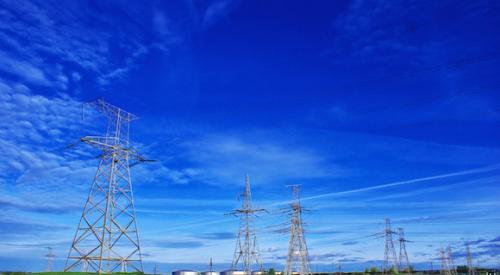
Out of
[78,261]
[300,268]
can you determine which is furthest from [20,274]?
[300,268]

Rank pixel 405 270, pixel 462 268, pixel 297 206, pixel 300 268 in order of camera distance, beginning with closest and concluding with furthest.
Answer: pixel 300 268, pixel 297 206, pixel 405 270, pixel 462 268

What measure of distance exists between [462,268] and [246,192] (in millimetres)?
135005

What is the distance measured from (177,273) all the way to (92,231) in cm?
4165

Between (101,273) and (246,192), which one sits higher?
(246,192)

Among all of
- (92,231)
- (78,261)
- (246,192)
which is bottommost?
(78,261)

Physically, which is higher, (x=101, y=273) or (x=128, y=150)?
(x=128, y=150)

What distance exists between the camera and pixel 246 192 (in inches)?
3206

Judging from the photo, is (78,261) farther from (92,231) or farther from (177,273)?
(177,273)

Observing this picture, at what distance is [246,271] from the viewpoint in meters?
78.4

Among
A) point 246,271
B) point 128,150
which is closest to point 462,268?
point 246,271

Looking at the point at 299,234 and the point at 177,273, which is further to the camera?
the point at 177,273

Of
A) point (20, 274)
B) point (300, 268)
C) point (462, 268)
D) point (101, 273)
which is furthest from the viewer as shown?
point (462, 268)

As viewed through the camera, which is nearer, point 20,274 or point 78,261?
point 78,261

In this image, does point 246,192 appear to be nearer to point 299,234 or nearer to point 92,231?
point 299,234
